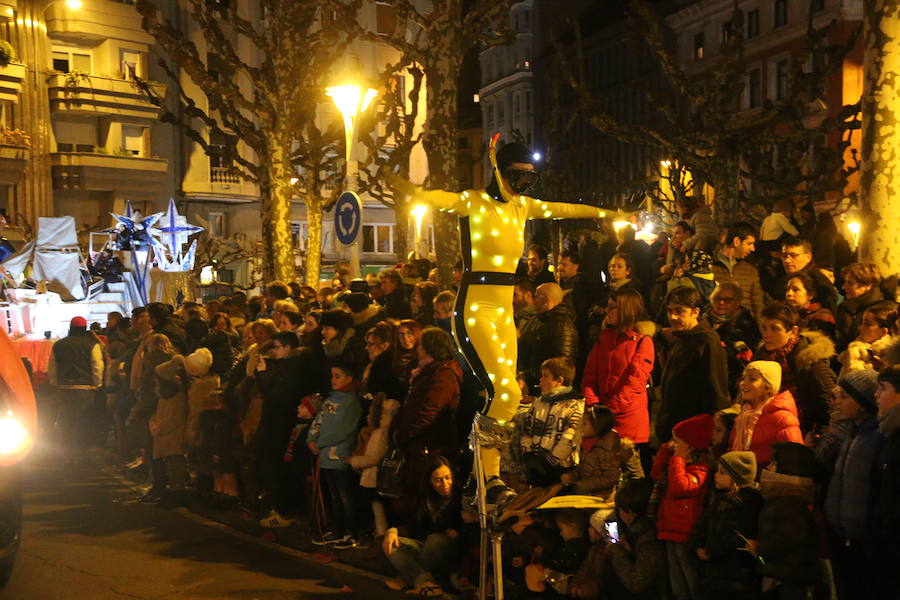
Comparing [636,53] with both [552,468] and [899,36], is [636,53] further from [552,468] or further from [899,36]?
[552,468]

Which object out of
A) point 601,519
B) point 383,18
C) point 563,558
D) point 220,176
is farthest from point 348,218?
point 383,18

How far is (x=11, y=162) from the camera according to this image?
41.4 m

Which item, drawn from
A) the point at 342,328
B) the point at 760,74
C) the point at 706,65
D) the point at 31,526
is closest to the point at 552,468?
the point at 342,328

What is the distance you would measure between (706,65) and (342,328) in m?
48.9

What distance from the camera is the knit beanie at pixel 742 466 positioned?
652cm

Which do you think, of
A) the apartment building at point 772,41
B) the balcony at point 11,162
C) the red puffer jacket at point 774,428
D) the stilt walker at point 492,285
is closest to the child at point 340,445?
the stilt walker at point 492,285

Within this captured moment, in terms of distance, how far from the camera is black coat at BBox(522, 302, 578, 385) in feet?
30.9

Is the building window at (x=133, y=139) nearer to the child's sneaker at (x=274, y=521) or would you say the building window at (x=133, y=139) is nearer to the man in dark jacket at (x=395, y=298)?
the man in dark jacket at (x=395, y=298)

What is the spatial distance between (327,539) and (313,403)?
1239 millimetres

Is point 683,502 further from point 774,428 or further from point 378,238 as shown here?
point 378,238

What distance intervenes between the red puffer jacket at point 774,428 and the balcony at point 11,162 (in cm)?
3919

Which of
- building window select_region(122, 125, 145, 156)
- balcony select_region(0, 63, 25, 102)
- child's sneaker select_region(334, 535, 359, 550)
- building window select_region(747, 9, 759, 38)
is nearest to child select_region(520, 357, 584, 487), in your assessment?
child's sneaker select_region(334, 535, 359, 550)

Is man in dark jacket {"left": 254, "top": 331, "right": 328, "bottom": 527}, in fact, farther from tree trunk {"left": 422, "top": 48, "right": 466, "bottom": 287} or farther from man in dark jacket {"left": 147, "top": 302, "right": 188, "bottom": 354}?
tree trunk {"left": 422, "top": 48, "right": 466, "bottom": 287}

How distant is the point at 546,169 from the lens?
44.3m
